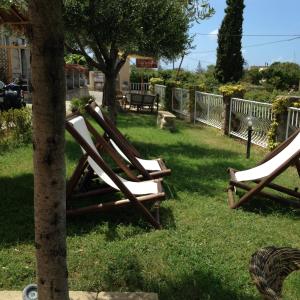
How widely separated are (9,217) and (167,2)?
6.14 m

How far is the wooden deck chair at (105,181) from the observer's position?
14.5 feet

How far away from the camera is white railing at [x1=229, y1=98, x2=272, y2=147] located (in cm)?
996

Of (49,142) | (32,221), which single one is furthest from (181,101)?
(49,142)

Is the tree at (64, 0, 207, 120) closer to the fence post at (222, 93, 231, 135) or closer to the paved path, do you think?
the fence post at (222, 93, 231, 135)

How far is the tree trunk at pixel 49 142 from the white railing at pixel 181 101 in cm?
1413

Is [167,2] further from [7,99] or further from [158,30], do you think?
[7,99]

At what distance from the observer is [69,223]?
15.3 feet

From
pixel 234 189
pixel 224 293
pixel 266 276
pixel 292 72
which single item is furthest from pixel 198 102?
pixel 292 72

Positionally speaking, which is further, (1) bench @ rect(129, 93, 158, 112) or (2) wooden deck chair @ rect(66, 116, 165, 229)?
(1) bench @ rect(129, 93, 158, 112)

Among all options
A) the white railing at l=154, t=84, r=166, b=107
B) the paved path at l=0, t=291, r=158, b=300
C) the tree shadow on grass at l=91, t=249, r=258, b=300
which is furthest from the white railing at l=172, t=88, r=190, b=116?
the paved path at l=0, t=291, r=158, b=300

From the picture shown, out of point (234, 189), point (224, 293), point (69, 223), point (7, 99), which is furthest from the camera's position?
point (7, 99)

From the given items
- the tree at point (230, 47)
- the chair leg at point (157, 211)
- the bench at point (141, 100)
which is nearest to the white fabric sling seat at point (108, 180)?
the chair leg at point (157, 211)

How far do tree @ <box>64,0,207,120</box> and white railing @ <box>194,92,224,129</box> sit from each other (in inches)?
122

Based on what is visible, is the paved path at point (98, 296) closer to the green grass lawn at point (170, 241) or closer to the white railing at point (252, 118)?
the green grass lawn at point (170, 241)
